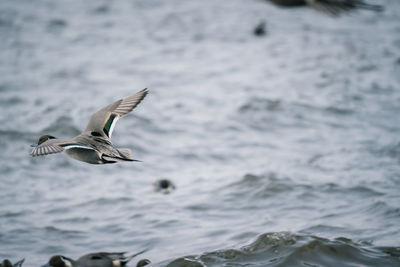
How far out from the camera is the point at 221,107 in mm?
11453

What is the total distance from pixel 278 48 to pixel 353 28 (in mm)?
2679

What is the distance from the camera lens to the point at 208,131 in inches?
408

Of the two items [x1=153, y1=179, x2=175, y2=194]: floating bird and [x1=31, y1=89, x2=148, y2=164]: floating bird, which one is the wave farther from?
[x1=153, y1=179, x2=175, y2=194]: floating bird

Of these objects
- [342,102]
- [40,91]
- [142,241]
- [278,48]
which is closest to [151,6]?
[278,48]

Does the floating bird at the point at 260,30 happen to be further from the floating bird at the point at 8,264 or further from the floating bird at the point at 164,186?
the floating bird at the point at 8,264

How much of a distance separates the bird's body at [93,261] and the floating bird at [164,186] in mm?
1813

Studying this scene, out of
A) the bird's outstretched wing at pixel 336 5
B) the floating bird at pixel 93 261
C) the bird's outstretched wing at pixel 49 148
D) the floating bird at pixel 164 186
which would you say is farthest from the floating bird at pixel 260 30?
the bird's outstretched wing at pixel 49 148

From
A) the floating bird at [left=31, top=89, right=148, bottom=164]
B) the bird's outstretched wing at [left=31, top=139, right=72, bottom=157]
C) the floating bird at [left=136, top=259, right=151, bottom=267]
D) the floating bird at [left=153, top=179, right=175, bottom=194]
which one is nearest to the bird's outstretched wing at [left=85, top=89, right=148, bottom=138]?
the floating bird at [left=31, top=89, right=148, bottom=164]

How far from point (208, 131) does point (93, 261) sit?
4.70 meters

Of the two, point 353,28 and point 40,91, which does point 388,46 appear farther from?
point 40,91

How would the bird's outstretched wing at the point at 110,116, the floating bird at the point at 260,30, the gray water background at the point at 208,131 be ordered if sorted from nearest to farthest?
1. the bird's outstretched wing at the point at 110,116
2. the gray water background at the point at 208,131
3. the floating bird at the point at 260,30

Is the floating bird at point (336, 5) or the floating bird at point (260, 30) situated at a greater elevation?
the floating bird at point (260, 30)

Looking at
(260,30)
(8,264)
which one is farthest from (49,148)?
(260,30)

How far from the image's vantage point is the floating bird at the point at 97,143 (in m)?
4.30
